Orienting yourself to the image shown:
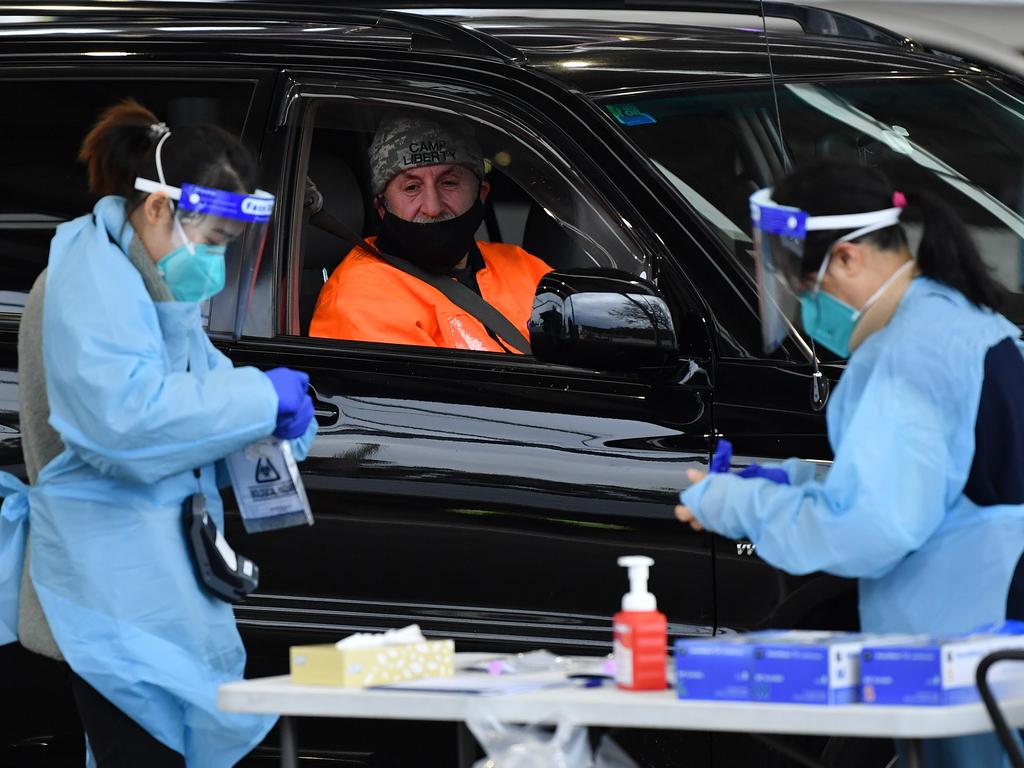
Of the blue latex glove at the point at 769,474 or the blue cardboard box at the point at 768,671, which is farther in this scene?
the blue latex glove at the point at 769,474

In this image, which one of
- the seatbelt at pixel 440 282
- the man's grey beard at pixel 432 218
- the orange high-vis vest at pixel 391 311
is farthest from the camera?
the man's grey beard at pixel 432 218

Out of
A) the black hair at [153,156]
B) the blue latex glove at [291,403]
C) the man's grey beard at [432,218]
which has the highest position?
the black hair at [153,156]

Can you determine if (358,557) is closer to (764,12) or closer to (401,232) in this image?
(401,232)

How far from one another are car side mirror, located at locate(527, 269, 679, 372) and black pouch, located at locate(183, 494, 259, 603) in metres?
0.83

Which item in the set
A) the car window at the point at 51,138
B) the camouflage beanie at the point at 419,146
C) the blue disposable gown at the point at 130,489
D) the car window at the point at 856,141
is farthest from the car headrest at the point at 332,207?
the blue disposable gown at the point at 130,489

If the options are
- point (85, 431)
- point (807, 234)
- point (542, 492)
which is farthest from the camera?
point (542, 492)

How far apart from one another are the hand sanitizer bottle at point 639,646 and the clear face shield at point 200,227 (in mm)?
961

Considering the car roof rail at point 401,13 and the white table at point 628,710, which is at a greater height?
the car roof rail at point 401,13

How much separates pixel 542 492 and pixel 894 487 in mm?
1178

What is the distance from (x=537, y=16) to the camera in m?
4.47

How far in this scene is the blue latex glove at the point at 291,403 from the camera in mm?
3072

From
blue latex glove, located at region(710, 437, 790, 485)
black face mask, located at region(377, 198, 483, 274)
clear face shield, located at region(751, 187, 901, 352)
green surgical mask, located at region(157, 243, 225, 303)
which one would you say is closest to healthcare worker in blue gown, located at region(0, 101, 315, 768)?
green surgical mask, located at region(157, 243, 225, 303)

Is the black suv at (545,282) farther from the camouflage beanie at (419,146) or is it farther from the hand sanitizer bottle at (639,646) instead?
the hand sanitizer bottle at (639,646)

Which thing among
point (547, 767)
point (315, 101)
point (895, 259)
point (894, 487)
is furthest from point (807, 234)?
point (315, 101)
